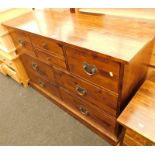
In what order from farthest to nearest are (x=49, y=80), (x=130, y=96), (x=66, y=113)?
(x=66, y=113)
(x=49, y=80)
(x=130, y=96)

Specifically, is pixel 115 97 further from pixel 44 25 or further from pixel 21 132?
pixel 21 132

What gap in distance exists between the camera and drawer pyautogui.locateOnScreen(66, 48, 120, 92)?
2.56 ft

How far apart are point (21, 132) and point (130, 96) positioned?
1.08 m

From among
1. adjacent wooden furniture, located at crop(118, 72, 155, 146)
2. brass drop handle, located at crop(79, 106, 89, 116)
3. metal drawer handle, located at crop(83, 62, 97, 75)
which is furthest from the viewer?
brass drop handle, located at crop(79, 106, 89, 116)

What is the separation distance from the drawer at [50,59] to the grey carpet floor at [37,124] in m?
0.60

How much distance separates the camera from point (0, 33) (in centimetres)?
147

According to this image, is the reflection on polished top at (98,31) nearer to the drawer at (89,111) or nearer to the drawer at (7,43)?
the drawer at (7,43)

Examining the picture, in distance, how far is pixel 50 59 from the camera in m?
1.17

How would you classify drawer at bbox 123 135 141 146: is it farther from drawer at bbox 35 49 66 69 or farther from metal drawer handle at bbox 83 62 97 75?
drawer at bbox 35 49 66 69

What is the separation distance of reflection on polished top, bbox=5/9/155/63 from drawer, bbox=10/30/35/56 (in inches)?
3.0

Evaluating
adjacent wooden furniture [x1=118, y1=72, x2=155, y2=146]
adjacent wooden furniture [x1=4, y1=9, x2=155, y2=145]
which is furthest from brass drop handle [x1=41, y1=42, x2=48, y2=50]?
adjacent wooden furniture [x1=118, y1=72, x2=155, y2=146]

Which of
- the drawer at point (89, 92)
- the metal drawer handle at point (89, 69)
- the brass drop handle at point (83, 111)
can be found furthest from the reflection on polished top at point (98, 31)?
the brass drop handle at point (83, 111)

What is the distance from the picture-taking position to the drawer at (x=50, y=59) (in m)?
1.09
